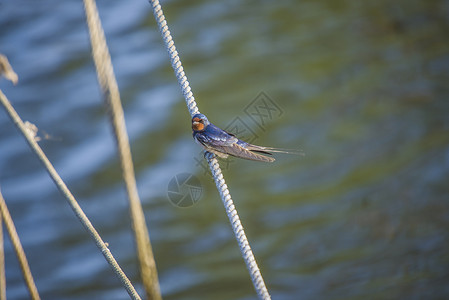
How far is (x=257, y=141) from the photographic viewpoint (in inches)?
221

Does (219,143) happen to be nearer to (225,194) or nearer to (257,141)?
(225,194)

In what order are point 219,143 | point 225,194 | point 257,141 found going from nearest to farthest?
point 225,194 < point 219,143 < point 257,141

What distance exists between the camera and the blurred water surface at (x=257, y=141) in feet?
14.4

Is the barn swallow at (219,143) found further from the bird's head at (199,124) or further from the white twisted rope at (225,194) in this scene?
the white twisted rope at (225,194)

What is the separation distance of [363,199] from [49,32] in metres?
4.26

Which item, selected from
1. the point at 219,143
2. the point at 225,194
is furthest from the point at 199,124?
the point at 225,194

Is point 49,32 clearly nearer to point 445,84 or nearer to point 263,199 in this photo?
point 263,199

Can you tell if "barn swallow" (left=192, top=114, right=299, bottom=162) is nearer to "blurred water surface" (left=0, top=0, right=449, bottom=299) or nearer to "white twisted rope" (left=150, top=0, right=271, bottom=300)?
"white twisted rope" (left=150, top=0, right=271, bottom=300)

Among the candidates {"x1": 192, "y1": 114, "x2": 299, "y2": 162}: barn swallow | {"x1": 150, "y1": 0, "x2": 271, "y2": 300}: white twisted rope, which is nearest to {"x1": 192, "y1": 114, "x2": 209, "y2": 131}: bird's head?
{"x1": 192, "y1": 114, "x2": 299, "y2": 162}: barn swallow

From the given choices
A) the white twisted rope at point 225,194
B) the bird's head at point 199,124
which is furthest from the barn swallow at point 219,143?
the white twisted rope at point 225,194

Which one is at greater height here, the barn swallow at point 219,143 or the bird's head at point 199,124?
the bird's head at point 199,124

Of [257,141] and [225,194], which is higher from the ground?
[257,141]

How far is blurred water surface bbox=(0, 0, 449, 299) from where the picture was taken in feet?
14.4

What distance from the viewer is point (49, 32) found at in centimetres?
682
